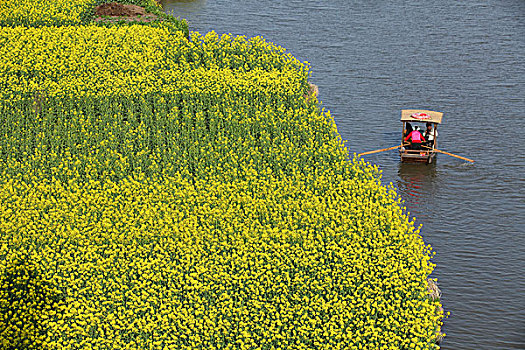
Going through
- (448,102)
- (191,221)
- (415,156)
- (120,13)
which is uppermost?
(120,13)

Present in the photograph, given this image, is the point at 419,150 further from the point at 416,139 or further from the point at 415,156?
the point at 416,139

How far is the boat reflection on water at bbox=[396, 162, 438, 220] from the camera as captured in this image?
77.4 ft

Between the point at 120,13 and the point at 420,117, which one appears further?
the point at 120,13

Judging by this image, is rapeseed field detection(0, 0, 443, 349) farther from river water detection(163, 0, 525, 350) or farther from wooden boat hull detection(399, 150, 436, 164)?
wooden boat hull detection(399, 150, 436, 164)

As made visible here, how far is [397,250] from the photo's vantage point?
14766 mm

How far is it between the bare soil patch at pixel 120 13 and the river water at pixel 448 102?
822 cm

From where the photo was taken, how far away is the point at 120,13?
35875 mm

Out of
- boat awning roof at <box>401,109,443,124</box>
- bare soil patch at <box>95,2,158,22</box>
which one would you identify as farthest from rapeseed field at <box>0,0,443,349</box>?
bare soil patch at <box>95,2,158,22</box>

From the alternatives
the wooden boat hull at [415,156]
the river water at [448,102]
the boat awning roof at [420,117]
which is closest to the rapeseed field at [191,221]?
the river water at [448,102]

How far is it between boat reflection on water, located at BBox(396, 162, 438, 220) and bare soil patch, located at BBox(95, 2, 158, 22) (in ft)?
49.1

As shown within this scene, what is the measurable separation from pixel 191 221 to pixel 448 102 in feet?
62.7

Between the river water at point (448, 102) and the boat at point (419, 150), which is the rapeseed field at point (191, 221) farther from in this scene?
the boat at point (419, 150)

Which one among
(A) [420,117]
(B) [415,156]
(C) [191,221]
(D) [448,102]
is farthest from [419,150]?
(C) [191,221]

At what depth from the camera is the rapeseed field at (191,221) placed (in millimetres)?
13156
